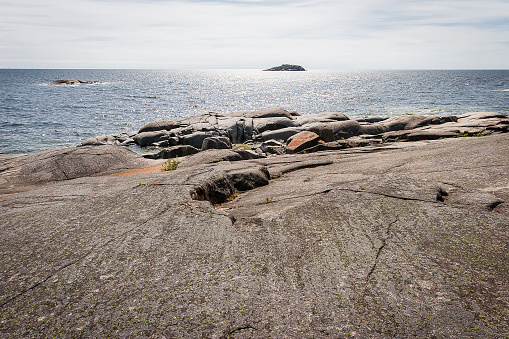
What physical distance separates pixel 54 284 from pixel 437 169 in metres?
7.34

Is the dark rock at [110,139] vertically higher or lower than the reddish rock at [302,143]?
lower

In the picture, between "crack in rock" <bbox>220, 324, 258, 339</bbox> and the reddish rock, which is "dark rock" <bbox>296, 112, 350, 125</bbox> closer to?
the reddish rock

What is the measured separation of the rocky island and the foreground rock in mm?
18

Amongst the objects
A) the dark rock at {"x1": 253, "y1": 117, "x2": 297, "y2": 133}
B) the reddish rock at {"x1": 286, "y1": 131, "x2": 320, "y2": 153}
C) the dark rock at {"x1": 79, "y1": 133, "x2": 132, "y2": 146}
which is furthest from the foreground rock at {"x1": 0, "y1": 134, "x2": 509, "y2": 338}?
the dark rock at {"x1": 253, "y1": 117, "x2": 297, "y2": 133}

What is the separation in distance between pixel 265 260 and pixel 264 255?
4.5 inches

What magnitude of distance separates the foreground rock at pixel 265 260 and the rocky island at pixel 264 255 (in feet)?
0.06

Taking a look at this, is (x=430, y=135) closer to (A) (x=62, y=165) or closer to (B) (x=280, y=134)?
(B) (x=280, y=134)

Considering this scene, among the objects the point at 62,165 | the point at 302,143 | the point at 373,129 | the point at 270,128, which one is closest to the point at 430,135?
the point at 302,143

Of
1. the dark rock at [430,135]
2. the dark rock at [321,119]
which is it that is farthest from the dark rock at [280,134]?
the dark rock at [430,135]

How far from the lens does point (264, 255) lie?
13.6ft

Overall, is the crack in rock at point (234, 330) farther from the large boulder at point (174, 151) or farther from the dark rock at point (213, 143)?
the dark rock at point (213, 143)

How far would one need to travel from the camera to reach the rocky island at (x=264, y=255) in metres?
3.05

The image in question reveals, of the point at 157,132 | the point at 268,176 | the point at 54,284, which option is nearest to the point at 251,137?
the point at 157,132

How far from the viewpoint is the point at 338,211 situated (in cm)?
530
